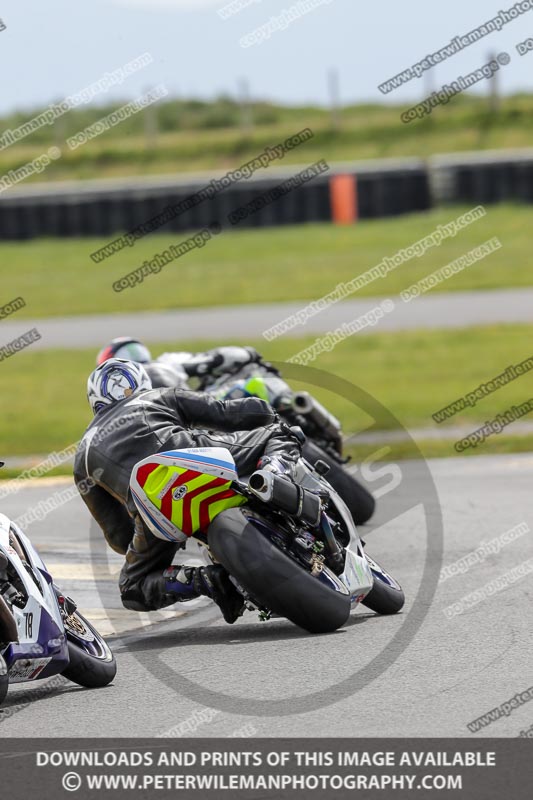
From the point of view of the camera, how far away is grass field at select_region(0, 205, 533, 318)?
907 inches

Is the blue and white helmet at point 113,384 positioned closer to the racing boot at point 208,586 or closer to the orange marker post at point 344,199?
the racing boot at point 208,586

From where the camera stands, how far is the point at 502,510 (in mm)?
9484

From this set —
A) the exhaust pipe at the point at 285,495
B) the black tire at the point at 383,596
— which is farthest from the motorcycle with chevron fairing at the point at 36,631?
the black tire at the point at 383,596

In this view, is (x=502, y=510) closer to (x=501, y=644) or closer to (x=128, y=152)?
(x=501, y=644)

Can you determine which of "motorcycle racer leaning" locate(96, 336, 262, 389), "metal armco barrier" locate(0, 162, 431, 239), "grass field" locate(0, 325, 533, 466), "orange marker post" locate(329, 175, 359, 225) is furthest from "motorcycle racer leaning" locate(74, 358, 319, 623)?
"orange marker post" locate(329, 175, 359, 225)

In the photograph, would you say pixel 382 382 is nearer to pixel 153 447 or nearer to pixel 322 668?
pixel 153 447

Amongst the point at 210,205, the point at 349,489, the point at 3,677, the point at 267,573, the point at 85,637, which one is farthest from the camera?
the point at 210,205

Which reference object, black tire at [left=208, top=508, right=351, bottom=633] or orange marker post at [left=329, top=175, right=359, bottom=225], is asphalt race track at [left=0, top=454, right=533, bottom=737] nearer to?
black tire at [left=208, top=508, right=351, bottom=633]

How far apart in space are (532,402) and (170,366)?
22.7 ft

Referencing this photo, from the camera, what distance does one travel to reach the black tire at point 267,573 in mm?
6121

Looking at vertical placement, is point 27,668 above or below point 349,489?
above

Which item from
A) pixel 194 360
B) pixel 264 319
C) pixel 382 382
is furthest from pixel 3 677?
pixel 264 319

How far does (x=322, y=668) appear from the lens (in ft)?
19.0

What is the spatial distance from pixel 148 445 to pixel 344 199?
70.4ft
